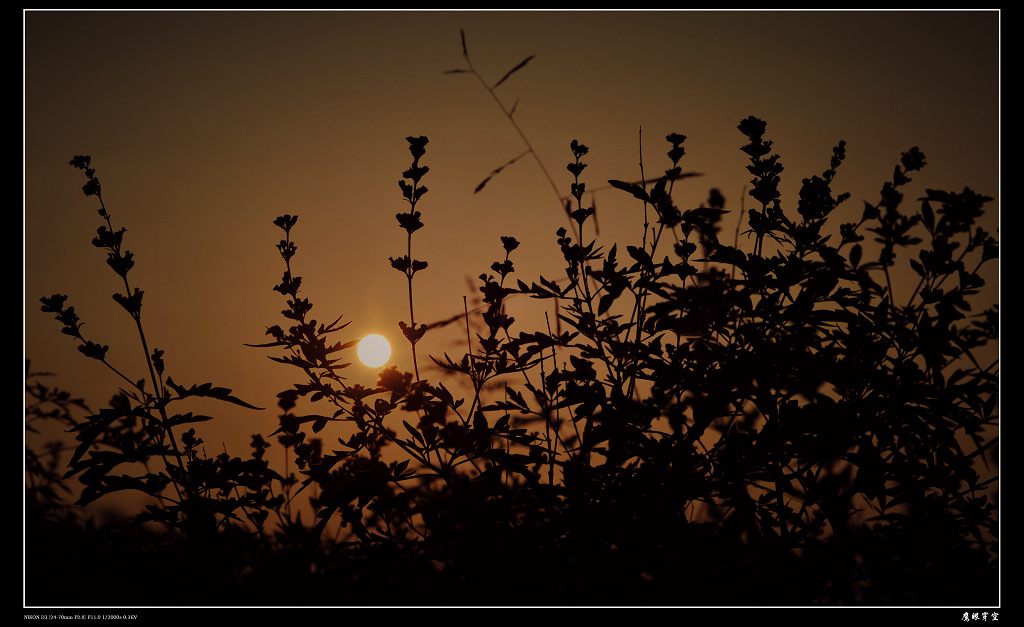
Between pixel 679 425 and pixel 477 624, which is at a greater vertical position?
pixel 679 425

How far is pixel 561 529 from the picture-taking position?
73.4 inches

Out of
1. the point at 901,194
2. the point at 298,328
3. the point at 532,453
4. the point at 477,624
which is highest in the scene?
the point at 901,194

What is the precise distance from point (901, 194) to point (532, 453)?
1.74 metres

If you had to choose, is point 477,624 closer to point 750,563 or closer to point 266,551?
point 266,551

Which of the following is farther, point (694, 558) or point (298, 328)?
point (298, 328)

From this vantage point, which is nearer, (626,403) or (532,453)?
Result: (626,403)

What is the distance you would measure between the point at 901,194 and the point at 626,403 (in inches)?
56.1

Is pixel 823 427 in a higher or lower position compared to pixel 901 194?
lower
